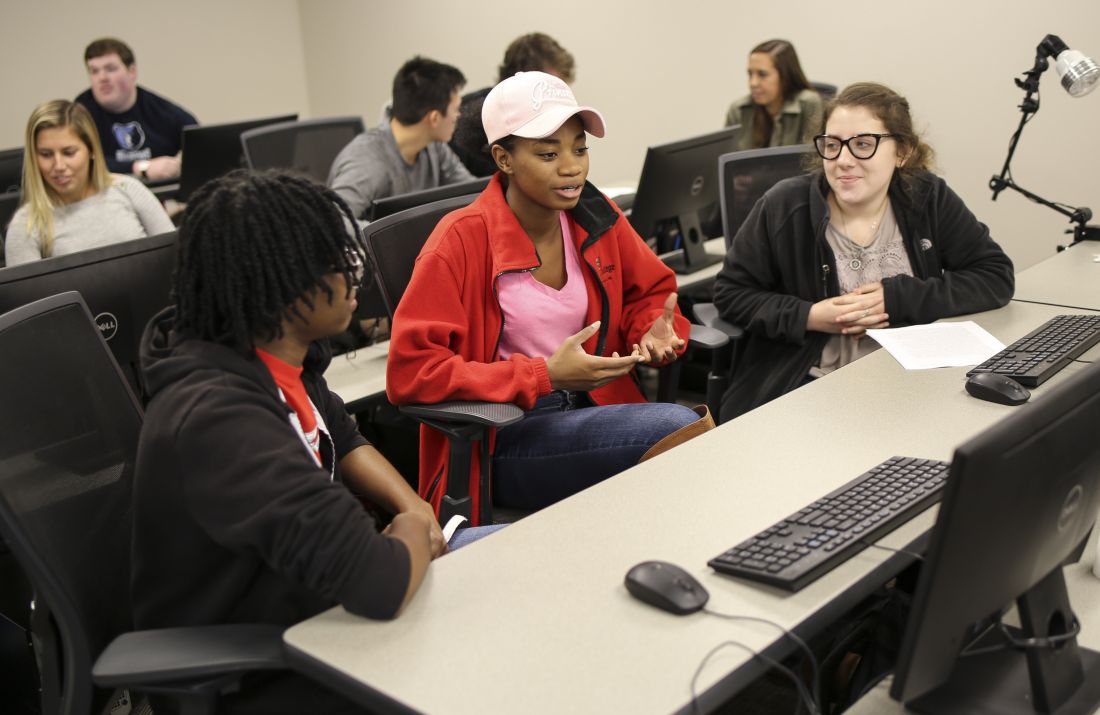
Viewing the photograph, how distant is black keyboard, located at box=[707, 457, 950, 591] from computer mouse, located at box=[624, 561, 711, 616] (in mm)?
67

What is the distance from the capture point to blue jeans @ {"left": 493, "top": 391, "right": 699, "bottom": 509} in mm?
2043

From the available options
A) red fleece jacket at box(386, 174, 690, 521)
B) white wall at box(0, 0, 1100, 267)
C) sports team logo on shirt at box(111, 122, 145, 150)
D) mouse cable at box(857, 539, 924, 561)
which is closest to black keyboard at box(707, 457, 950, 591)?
mouse cable at box(857, 539, 924, 561)

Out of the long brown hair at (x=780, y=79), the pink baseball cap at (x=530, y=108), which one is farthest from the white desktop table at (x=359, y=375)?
the long brown hair at (x=780, y=79)

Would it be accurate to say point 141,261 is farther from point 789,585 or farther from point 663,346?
point 789,585

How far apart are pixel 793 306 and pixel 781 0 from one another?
303 cm

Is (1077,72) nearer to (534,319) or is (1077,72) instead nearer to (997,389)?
(997,389)

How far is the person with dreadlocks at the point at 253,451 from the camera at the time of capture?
4.10ft

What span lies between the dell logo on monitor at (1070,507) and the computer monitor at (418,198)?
1.61 meters

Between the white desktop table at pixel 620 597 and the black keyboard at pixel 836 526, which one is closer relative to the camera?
the white desktop table at pixel 620 597

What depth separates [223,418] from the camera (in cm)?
126

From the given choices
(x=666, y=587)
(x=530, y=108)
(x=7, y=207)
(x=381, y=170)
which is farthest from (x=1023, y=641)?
(x=7, y=207)

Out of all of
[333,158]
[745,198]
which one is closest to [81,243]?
[333,158]

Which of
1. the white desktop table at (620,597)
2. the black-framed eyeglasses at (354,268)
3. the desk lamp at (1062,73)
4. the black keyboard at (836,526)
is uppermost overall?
the desk lamp at (1062,73)

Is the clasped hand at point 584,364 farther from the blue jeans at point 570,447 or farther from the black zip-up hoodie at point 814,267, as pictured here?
the black zip-up hoodie at point 814,267
